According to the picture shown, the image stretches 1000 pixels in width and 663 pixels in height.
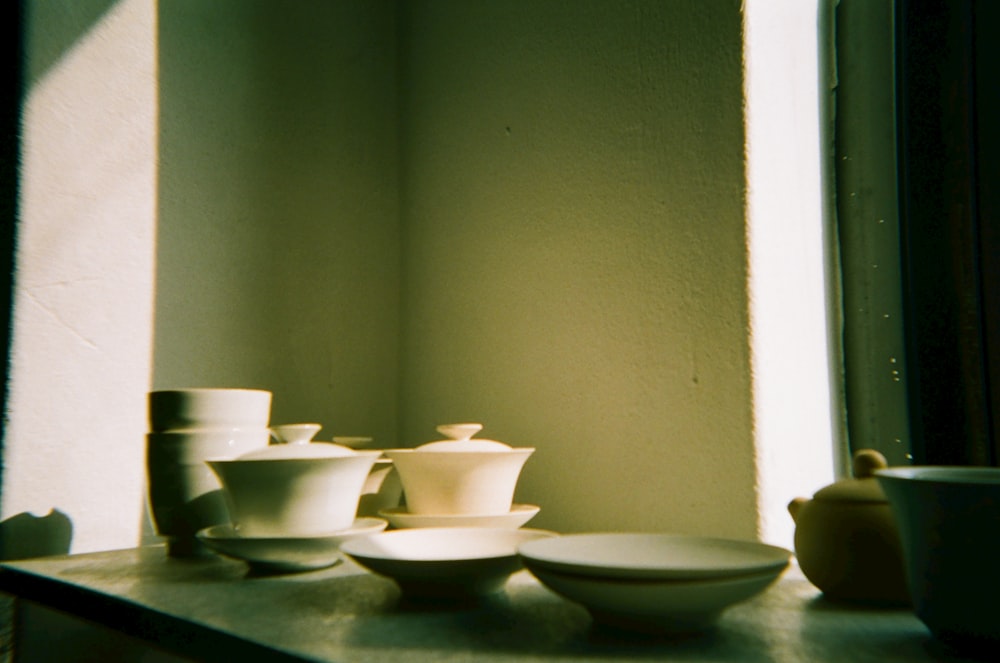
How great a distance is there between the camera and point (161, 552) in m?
1.09

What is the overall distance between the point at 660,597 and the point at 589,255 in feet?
2.31

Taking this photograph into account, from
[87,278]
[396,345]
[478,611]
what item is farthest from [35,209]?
[478,611]

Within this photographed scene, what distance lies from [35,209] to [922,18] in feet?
4.23

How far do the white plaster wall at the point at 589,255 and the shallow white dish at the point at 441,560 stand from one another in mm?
320

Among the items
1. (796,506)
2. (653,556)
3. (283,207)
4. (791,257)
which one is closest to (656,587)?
(653,556)

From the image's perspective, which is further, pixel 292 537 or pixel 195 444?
pixel 195 444

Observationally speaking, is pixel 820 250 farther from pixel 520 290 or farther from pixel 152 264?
pixel 152 264

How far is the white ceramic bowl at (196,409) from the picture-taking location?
1026mm

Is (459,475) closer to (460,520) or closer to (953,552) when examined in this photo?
(460,520)

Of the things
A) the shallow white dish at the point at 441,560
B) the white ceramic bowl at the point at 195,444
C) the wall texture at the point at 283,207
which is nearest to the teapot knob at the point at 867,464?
the shallow white dish at the point at 441,560

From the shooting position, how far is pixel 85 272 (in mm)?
1168

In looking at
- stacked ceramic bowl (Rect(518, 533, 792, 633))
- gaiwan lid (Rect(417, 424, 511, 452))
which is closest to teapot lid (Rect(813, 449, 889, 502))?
stacked ceramic bowl (Rect(518, 533, 792, 633))

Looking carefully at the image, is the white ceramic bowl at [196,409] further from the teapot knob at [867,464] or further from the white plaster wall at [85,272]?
the teapot knob at [867,464]

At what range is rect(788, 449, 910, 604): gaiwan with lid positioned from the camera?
2.34ft
